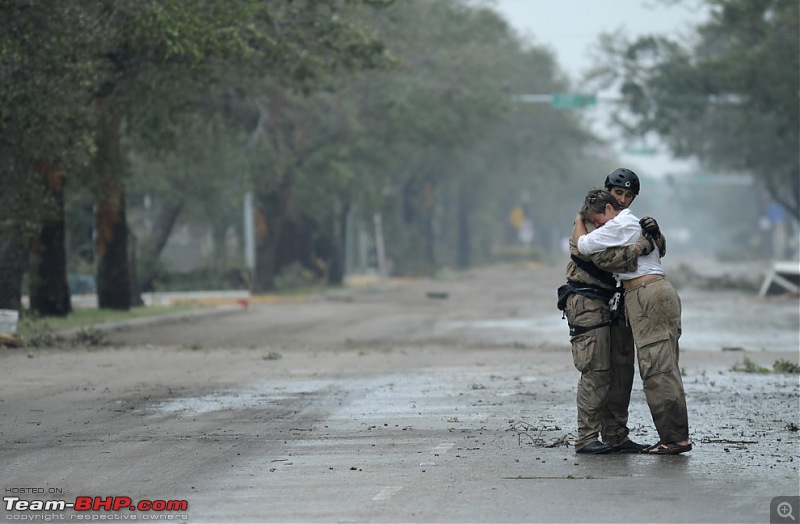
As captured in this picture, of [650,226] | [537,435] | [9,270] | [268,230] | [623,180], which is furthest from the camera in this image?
[268,230]

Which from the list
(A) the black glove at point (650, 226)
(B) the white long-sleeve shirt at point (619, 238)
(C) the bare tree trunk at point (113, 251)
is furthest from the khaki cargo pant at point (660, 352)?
(C) the bare tree trunk at point (113, 251)

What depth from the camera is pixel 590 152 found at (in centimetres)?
12888

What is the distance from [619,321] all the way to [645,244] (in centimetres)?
64

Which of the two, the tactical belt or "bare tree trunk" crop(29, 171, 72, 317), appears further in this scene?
"bare tree trunk" crop(29, 171, 72, 317)

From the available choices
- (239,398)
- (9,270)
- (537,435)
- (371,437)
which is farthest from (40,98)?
(537,435)

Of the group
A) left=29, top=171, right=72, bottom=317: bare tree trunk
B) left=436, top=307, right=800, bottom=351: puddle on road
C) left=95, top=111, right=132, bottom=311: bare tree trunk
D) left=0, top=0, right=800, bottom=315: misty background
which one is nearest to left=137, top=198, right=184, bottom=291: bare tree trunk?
left=0, top=0, right=800, bottom=315: misty background

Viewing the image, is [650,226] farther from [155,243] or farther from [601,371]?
[155,243]

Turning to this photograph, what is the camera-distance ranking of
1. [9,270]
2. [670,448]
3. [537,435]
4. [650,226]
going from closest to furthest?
[670,448] < [650,226] < [537,435] < [9,270]

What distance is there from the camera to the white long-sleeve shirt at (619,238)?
9.84m

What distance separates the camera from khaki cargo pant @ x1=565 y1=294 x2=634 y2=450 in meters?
9.94

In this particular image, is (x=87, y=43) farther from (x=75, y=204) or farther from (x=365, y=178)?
(x=365, y=178)

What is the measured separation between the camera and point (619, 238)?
32.3 feet

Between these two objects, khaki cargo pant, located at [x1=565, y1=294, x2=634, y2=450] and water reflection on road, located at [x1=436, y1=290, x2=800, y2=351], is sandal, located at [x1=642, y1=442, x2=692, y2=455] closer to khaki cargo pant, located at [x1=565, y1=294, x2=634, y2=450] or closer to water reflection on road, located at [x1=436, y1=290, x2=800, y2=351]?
khaki cargo pant, located at [x1=565, y1=294, x2=634, y2=450]

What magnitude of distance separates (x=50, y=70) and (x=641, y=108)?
41965mm
